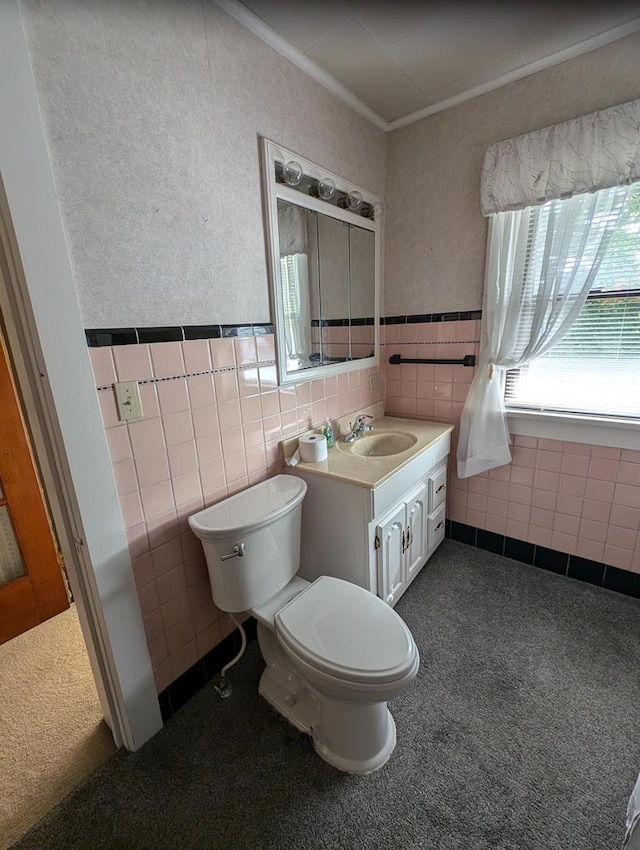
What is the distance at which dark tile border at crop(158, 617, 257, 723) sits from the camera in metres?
1.37

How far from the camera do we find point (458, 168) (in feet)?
6.15

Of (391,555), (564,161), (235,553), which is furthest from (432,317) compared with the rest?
(235,553)

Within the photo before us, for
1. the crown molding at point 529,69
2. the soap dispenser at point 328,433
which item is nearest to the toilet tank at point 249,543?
the soap dispenser at point 328,433

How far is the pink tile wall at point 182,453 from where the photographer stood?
1.14 metres

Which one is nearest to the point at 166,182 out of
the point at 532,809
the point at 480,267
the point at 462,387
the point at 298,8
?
the point at 298,8

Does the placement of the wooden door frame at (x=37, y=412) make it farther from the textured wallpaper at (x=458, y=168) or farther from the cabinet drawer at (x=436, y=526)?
the textured wallpaper at (x=458, y=168)

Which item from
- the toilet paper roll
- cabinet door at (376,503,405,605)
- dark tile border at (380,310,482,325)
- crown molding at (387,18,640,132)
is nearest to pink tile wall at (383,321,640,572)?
dark tile border at (380,310,482,325)

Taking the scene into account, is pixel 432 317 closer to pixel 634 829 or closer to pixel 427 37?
pixel 427 37

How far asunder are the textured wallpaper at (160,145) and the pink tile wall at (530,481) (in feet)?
3.70

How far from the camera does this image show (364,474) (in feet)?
4.91

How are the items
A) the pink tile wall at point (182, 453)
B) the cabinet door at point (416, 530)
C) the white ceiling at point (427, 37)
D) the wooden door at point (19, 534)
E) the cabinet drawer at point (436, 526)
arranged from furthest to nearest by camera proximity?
the cabinet drawer at point (436, 526), the cabinet door at point (416, 530), the wooden door at point (19, 534), the white ceiling at point (427, 37), the pink tile wall at point (182, 453)

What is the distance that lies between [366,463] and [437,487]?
0.65 m

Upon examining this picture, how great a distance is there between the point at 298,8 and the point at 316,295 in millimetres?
971

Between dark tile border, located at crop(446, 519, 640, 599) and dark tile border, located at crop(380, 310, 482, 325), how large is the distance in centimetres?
126
